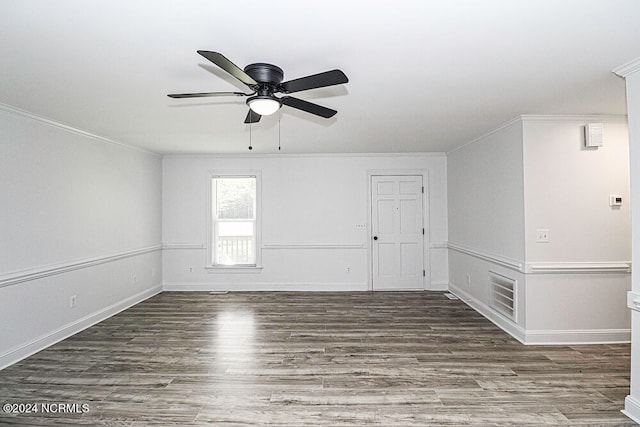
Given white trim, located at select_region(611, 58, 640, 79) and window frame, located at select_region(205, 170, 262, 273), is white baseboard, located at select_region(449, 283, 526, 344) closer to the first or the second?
white trim, located at select_region(611, 58, 640, 79)

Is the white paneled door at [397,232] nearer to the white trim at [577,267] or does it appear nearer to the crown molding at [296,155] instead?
the crown molding at [296,155]

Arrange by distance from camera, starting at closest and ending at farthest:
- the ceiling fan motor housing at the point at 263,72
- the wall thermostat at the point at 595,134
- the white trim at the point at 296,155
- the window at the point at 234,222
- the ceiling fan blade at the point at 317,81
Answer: the ceiling fan blade at the point at 317,81, the ceiling fan motor housing at the point at 263,72, the wall thermostat at the point at 595,134, the white trim at the point at 296,155, the window at the point at 234,222

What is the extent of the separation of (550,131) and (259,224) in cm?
446

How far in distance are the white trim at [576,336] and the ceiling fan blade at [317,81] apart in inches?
133

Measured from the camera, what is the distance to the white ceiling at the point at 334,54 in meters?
1.72

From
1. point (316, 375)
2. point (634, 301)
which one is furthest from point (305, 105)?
point (634, 301)

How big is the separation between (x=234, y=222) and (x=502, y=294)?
4.37m

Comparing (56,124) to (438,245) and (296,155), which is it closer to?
(296,155)

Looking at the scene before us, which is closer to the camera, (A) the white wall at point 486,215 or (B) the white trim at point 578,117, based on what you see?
(B) the white trim at point 578,117

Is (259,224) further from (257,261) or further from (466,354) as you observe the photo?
(466,354)

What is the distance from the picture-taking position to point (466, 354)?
340cm

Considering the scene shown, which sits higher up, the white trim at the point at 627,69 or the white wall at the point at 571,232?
the white trim at the point at 627,69

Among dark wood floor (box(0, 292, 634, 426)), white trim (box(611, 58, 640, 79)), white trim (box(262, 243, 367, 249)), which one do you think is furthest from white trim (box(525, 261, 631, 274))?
white trim (box(262, 243, 367, 249))

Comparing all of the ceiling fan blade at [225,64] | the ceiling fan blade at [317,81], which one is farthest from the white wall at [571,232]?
the ceiling fan blade at [225,64]
